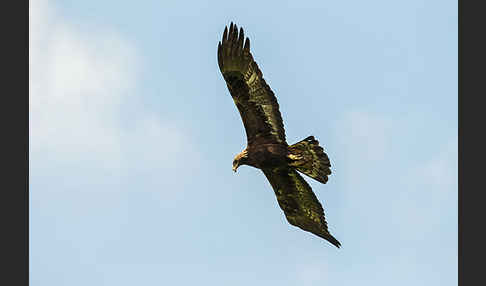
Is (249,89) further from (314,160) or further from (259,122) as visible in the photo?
(314,160)

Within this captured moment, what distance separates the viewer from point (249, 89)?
25109 millimetres

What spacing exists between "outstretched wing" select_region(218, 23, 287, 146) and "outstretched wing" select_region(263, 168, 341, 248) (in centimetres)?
107

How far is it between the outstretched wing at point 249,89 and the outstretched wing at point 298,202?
1069 mm

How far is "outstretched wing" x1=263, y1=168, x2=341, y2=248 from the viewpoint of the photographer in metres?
26.0

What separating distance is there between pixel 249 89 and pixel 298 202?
3013mm

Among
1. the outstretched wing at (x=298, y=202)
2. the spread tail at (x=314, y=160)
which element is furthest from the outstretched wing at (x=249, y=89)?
the outstretched wing at (x=298, y=202)

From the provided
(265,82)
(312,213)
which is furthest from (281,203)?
(265,82)

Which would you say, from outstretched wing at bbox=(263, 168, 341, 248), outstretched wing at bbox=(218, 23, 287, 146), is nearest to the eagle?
outstretched wing at bbox=(218, 23, 287, 146)

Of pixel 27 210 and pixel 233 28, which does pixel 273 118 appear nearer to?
pixel 233 28

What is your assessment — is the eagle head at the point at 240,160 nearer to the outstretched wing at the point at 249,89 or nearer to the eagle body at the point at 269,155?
the eagle body at the point at 269,155

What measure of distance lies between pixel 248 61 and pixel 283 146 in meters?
2.02

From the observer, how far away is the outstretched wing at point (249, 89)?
25031 millimetres

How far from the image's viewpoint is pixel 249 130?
83.5ft

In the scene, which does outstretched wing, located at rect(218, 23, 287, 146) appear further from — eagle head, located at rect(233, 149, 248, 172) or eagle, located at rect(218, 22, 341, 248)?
eagle head, located at rect(233, 149, 248, 172)
